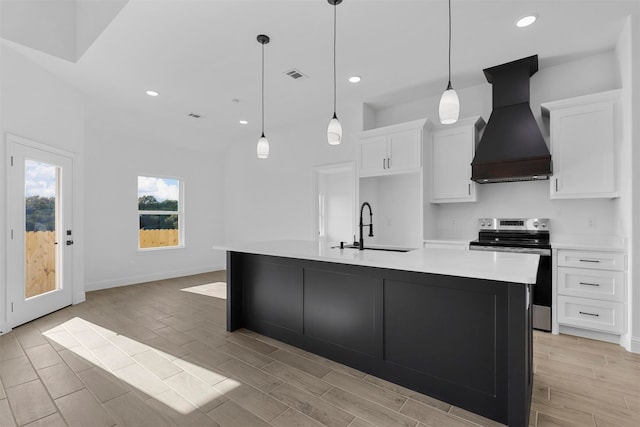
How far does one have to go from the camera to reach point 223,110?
4.98 metres

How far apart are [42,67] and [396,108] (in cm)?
462

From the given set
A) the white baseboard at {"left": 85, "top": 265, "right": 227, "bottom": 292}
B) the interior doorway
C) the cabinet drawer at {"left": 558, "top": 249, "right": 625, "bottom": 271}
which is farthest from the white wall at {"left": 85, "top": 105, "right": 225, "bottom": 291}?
the cabinet drawer at {"left": 558, "top": 249, "right": 625, "bottom": 271}

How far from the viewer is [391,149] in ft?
13.9

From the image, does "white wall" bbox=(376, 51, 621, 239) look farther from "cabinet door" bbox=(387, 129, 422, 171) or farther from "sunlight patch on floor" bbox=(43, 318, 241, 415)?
"sunlight patch on floor" bbox=(43, 318, 241, 415)

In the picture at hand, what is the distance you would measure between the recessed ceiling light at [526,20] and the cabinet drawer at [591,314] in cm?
270

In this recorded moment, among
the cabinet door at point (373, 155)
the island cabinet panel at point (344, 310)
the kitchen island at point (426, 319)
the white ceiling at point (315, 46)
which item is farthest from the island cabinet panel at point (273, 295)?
the white ceiling at point (315, 46)

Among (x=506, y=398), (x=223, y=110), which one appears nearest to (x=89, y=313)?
(x=223, y=110)

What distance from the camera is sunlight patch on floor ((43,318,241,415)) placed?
2100 millimetres

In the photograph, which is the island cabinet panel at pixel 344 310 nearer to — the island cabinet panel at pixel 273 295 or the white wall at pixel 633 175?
the island cabinet panel at pixel 273 295

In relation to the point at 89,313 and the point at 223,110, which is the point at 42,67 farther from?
the point at 89,313

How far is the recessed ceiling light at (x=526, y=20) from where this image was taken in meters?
2.69

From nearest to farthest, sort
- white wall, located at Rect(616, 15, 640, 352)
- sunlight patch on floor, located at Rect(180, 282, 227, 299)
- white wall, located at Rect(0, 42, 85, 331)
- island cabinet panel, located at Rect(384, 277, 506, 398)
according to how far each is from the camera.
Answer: island cabinet panel, located at Rect(384, 277, 506, 398) < white wall, located at Rect(616, 15, 640, 352) < white wall, located at Rect(0, 42, 85, 331) < sunlight patch on floor, located at Rect(180, 282, 227, 299)

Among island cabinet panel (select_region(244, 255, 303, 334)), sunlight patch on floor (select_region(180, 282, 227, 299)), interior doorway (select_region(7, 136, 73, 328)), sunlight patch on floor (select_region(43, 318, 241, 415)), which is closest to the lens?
sunlight patch on floor (select_region(43, 318, 241, 415))

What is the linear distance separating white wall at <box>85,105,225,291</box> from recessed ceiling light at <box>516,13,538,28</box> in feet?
17.7
